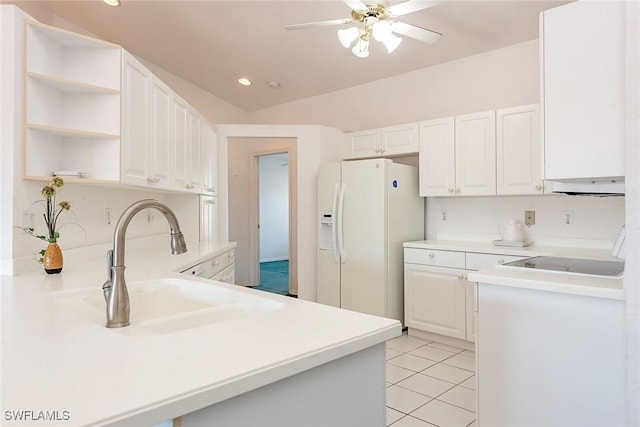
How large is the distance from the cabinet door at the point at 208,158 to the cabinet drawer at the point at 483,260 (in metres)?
2.66

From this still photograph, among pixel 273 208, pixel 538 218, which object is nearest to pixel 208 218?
pixel 538 218

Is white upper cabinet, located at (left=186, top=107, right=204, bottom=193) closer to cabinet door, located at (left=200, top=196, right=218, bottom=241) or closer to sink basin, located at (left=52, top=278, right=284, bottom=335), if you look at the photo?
cabinet door, located at (left=200, top=196, right=218, bottom=241)

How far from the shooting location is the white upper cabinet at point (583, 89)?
1.54m

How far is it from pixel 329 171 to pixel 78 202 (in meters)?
2.33

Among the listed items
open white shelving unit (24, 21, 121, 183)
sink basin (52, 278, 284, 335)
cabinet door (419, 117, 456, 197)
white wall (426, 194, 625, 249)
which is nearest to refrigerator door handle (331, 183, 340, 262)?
cabinet door (419, 117, 456, 197)

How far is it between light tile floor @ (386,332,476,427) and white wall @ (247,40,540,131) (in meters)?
2.30

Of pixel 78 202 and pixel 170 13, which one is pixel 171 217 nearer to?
pixel 78 202

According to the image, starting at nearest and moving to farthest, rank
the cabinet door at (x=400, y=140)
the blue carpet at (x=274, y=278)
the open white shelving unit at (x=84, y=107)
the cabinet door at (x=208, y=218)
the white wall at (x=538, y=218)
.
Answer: the open white shelving unit at (x=84, y=107), the white wall at (x=538, y=218), the cabinet door at (x=400, y=140), the cabinet door at (x=208, y=218), the blue carpet at (x=274, y=278)

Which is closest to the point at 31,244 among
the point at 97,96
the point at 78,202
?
the point at 78,202

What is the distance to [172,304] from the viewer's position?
1.77m

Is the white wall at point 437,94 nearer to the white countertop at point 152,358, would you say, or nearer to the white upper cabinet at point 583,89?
the white upper cabinet at point 583,89

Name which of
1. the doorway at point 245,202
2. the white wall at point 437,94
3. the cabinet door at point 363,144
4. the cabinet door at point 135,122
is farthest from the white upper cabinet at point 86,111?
the doorway at point 245,202

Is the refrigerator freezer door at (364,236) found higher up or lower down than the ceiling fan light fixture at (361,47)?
lower down

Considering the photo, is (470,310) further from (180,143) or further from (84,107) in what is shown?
(84,107)
